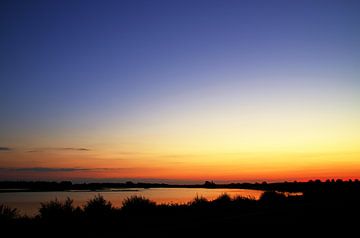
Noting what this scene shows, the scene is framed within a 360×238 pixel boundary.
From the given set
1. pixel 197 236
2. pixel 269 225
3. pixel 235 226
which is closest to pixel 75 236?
pixel 197 236

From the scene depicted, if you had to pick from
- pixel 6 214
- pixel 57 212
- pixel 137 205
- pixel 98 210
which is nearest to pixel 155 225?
pixel 57 212

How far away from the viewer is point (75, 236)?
14820 mm

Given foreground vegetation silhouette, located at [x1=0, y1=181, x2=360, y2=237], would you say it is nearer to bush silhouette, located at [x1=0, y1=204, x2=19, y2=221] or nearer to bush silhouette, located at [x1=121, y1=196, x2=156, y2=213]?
bush silhouette, located at [x1=0, y1=204, x2=19, y2=221]

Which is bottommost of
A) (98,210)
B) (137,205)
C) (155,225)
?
(155,225)

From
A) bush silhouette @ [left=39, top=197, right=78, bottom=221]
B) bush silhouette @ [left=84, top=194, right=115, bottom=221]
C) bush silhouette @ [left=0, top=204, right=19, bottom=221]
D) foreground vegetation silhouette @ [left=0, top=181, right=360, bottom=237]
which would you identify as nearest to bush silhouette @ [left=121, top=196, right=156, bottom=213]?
foreground vegetation silhouette @ [left=0, top=181, right=360, bottom=237]

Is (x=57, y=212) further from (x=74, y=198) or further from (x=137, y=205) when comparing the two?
(x=74, y=198)

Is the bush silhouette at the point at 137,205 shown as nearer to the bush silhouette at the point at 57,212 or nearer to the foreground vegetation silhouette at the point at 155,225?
the foreground vegetation silhouette at the point at 155,225

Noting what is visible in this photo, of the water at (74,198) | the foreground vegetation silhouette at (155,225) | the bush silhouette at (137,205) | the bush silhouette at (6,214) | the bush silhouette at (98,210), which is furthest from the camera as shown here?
the water at (74,198)

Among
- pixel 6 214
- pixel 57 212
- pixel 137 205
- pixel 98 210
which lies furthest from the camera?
pixel 137 205

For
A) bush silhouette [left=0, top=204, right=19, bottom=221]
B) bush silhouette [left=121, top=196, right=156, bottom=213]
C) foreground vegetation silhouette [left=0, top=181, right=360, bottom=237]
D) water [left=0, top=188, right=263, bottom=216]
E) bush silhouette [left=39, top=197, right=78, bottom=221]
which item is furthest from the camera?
water [left=0, top=188, right=263, bottom=216]

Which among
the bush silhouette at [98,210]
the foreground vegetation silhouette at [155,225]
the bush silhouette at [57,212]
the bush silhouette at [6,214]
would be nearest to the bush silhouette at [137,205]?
the foreground vegetation silhouette at [155,225]

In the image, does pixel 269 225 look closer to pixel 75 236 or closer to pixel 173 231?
pixel 173 231

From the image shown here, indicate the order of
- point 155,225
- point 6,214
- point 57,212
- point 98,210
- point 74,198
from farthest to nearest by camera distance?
point 74,198
point 98,210
point 57,212
point 6,214
point 155,225

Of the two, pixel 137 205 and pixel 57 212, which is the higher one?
pixel 137 205
